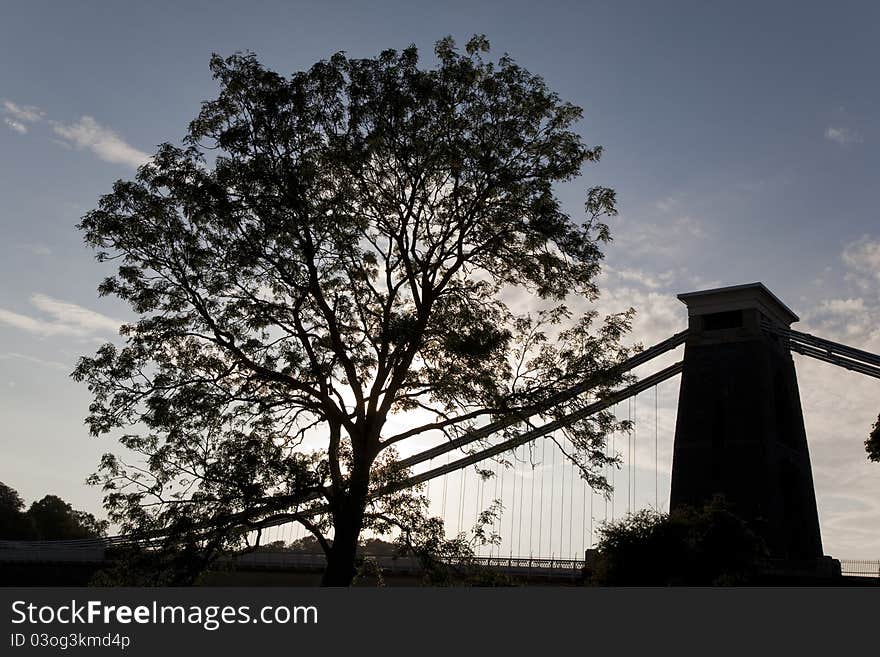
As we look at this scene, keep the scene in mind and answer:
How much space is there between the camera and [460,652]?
8.56m

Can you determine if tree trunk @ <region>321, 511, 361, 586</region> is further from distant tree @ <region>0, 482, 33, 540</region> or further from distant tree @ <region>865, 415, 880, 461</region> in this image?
distant tree @ <region>0, 482, 33, 540</region>

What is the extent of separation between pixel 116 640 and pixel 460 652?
391cm

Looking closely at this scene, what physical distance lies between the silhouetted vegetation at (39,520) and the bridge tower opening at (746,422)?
7868cm

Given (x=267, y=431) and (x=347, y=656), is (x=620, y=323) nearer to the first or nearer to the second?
(x=267, y=431)

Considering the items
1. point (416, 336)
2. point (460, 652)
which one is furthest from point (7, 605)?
point (416, 336)

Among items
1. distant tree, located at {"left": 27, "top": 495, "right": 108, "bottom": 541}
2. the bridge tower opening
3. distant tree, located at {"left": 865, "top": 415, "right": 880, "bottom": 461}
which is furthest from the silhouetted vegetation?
distant tree, located at {"left": 865, "top": 415, "right": 880, "bottom": 461}

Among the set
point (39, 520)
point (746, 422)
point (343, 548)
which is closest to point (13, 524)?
point (39, 520)

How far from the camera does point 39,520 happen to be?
106 m

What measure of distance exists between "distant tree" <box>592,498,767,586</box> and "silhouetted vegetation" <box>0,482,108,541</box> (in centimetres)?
8436

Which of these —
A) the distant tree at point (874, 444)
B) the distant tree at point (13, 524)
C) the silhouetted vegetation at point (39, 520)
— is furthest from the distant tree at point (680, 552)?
the distant tree at point (13, 524)

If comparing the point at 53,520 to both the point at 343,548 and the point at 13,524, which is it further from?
the point at 343,548

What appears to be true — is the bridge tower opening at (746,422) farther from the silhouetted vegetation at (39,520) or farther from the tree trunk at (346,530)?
the silhouetted vegetation at (39,520)

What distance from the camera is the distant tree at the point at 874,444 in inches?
1409

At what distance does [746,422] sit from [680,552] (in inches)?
652
